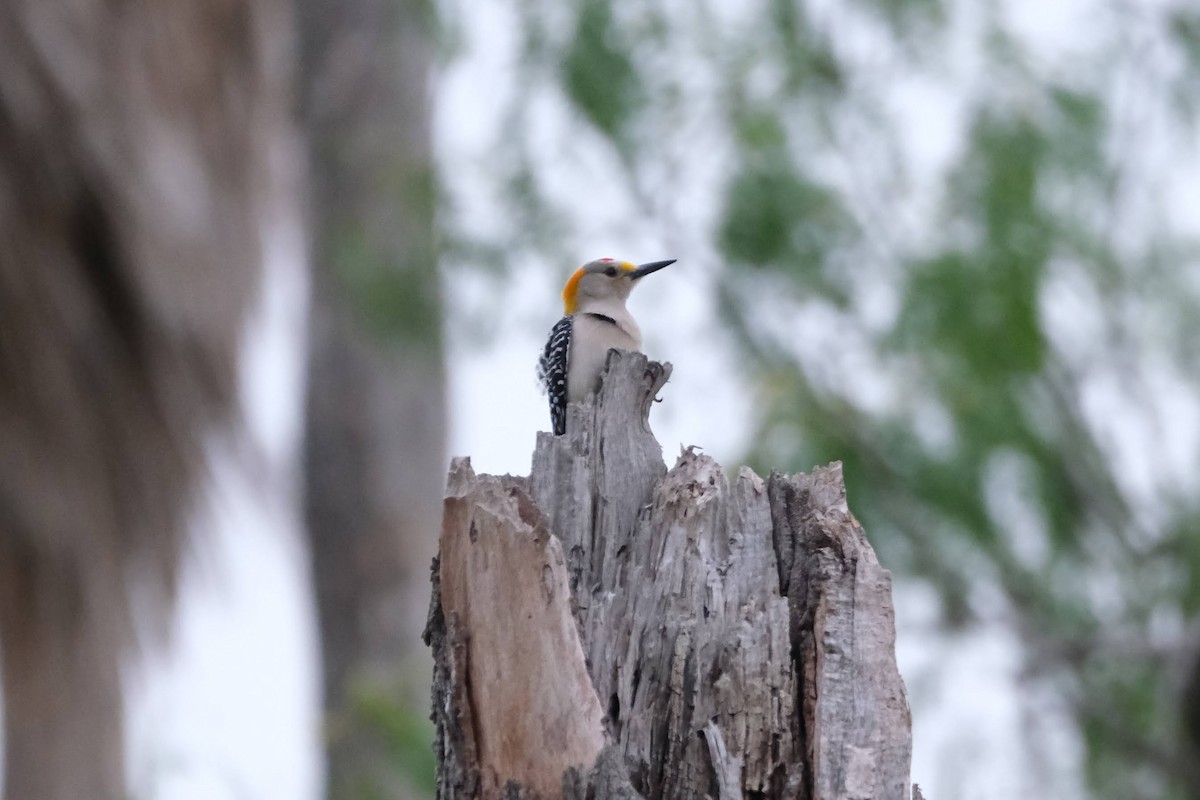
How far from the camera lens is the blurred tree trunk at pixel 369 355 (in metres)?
9.80

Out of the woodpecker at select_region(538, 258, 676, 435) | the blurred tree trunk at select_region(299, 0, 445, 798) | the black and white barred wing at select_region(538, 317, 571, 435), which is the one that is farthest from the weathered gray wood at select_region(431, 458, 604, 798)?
the blurred tree trunk at select_region(299, 0, 445, 798)

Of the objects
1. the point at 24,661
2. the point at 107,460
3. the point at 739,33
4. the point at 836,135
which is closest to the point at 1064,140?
the point at 836,135

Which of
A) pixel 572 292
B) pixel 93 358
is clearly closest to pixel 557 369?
pixel 572 292

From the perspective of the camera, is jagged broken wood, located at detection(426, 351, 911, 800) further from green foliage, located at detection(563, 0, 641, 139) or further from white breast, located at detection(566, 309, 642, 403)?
green foliage, located at detection(563, 0, 641, 139)

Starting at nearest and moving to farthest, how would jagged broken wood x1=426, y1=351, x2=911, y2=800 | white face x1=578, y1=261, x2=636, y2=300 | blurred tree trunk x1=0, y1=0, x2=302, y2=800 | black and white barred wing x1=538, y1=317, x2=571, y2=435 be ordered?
1. jagged broken wood x1=426, y1=351, x2=911, y2=800
2. black and white barred wing x1=538, y1=317, x2=571, y2=435
3. blurred tree trunk x1=0, y1=0, x2=302, y2=800
4. white face x1=578, y1=261, x2=636, y2=300

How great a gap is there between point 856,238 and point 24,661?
4.84 metres

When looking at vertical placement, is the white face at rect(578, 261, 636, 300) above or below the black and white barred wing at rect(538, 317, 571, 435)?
above

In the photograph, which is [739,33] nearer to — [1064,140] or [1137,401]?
[1064,140]

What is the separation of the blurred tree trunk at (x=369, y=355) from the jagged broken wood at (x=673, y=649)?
20.8 ft

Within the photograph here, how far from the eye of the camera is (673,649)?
3.13 m

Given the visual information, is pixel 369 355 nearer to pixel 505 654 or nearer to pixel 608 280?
pixel 608 280

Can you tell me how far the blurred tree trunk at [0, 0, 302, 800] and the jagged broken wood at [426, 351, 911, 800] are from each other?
11.8ft

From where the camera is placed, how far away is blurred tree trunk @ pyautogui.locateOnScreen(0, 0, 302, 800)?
20.2 feet

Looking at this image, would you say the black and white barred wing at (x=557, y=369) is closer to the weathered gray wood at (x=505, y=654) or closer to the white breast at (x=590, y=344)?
the white breast at (x=590, y=344)
